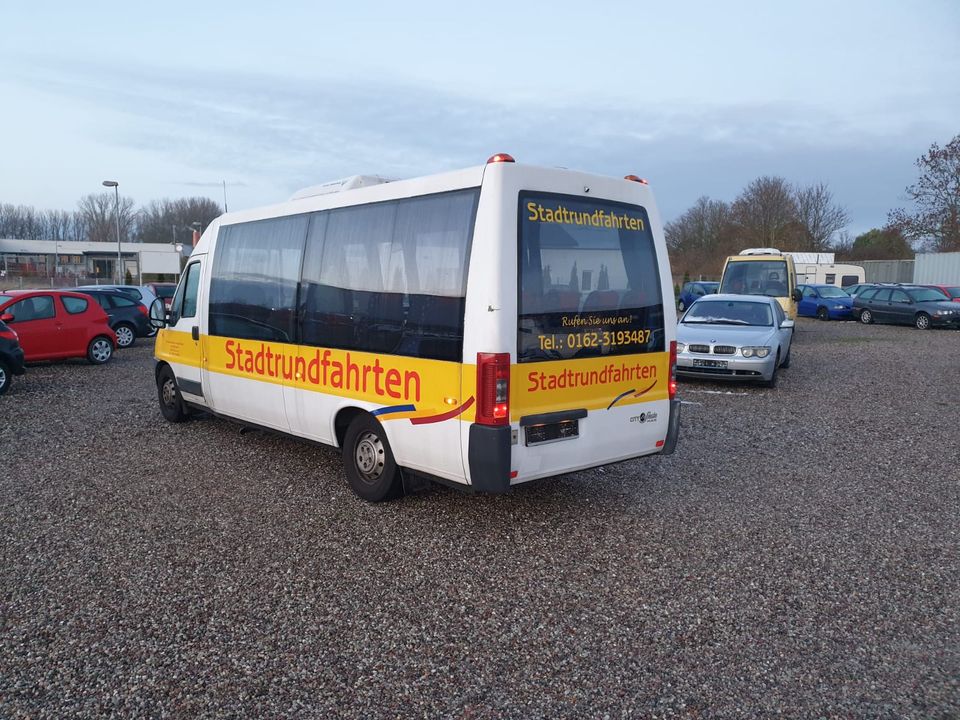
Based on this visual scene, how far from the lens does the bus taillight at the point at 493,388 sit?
482cm

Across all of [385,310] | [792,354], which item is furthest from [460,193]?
[792,354]

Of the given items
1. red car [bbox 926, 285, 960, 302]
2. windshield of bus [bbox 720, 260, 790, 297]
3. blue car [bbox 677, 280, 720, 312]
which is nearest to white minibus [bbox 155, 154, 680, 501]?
windshield of bus [bbox 720, 260, 790, 297]

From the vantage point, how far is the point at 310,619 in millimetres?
4039

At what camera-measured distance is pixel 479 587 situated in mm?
4496

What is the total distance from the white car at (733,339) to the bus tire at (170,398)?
25.1ft

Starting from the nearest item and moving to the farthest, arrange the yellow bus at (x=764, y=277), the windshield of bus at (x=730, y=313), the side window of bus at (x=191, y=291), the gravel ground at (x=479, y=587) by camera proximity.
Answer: the gravel ground at (x=479, y=587), the side window of bus at (x=191, y=291), the windshield of bus at (x=730, y=313), the yellow bus at (x=764, y=277)

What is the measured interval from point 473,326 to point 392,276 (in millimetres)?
1044

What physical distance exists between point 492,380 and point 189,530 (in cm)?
249

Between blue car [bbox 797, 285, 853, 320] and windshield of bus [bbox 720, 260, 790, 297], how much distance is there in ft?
35.7

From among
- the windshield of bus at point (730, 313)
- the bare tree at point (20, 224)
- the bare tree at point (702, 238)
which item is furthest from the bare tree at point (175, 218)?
the windshield of bus at point (730, 313)

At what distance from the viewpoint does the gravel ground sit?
11.0 feet

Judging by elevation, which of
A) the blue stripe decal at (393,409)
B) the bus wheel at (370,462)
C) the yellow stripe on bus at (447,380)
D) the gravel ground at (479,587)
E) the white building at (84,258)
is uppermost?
the white building at (84,258)

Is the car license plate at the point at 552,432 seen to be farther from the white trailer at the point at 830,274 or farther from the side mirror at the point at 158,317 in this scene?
the white trailer at the point at 830,274

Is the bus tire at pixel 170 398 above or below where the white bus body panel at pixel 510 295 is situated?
below
